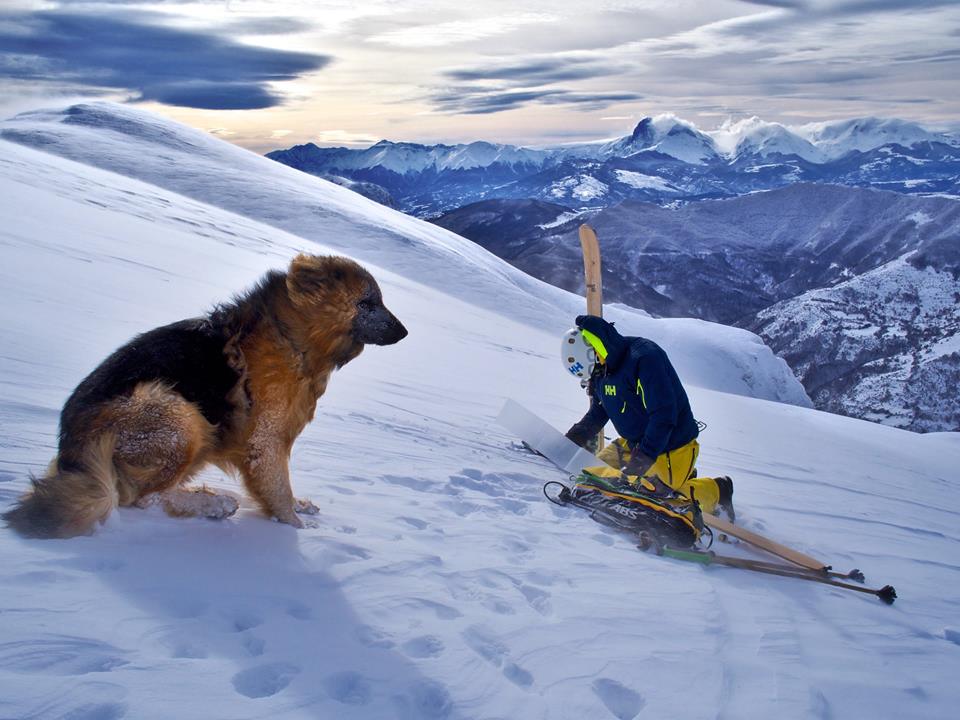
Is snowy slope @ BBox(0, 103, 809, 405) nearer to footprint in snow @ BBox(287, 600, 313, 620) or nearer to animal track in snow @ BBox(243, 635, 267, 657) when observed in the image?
footprint in snow @ BBox(287, 600, 313, 620)

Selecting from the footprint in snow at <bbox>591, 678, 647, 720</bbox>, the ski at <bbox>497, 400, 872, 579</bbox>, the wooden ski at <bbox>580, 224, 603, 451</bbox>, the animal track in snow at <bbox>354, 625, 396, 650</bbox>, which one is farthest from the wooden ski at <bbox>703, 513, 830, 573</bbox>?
the wooden ski at <bbox>580, 224, 603, 451</bbox>

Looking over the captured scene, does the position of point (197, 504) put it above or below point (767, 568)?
above

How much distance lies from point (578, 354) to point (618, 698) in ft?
14.0

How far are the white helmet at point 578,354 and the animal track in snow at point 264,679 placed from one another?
4.71 metres

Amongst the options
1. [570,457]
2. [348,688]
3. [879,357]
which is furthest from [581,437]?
[879,357]

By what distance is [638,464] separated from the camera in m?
6.23

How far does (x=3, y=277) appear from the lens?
8664mm

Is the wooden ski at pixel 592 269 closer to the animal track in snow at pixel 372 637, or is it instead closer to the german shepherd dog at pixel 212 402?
the german shepherd dog at pixel 212 402

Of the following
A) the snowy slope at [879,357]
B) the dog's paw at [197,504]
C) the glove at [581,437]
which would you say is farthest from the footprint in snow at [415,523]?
the snowy slope at [879,357]

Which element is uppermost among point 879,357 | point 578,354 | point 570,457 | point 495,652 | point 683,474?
point 578,354

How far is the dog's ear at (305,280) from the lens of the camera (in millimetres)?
4262

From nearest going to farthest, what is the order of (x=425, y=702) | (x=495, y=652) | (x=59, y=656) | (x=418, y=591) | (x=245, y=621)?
(x=59, y=656) < (x=425, y=702) < (x=245, y=621) < (x=495, y=652) < (x=418, y=591)

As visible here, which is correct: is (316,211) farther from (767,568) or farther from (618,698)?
(618,698)

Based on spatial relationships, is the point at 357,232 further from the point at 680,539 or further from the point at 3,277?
the point at 680,539
